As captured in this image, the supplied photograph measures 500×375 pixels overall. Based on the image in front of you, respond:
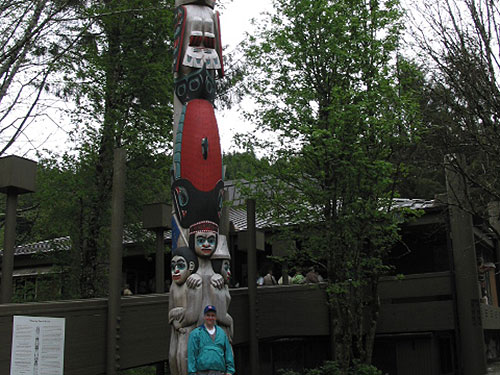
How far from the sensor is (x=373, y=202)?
12078 mm

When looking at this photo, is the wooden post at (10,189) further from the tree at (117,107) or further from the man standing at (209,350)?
the tree at (117,107)

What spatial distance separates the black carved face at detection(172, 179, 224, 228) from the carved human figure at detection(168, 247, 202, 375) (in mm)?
638

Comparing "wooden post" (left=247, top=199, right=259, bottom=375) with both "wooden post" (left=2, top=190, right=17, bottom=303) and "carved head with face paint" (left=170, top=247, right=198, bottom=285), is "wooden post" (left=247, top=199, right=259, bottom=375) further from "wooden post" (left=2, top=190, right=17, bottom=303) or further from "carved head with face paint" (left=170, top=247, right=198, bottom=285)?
"wooden post" (left=2, top=190, right=17, bottom=303)

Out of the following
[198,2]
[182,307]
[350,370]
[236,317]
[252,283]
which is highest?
[198,2]

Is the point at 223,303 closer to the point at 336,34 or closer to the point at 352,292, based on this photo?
the point at 352,292

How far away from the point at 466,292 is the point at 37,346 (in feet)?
36.1

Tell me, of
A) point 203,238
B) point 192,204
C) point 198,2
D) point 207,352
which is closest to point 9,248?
point 192,204

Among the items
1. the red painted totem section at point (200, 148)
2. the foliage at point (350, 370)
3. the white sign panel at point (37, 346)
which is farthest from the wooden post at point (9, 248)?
the foliage at point (350, 370)

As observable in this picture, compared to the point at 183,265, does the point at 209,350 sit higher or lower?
lower

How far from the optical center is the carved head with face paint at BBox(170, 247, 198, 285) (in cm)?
822

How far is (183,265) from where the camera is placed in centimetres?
827

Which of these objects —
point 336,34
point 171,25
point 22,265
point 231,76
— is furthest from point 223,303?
point 22,265

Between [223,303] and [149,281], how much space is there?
15612 millimetres

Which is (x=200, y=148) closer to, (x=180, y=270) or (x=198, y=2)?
(x=180, y=270)
